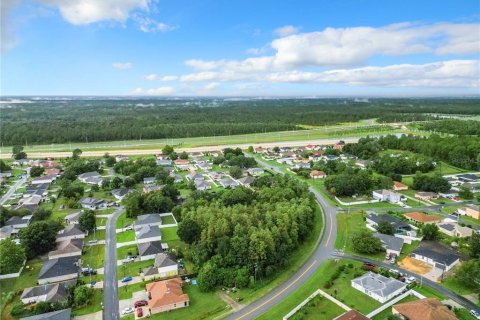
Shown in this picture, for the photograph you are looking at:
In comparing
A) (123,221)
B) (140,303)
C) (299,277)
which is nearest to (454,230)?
(299,277)

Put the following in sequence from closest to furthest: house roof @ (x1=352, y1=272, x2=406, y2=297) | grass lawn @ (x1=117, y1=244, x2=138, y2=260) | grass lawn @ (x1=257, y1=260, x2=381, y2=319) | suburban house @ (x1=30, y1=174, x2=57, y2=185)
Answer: grass lawn @ (x1=257, y1=260, x2=381, y2=319)
house roof @ (x1=352, y1=272, x2=406, y2=297)
grass lawn @ (x1=117, y1=244, x2=138, y2=260)
suburban house @ (x1=30, y1=174, x2=57, y2=185)

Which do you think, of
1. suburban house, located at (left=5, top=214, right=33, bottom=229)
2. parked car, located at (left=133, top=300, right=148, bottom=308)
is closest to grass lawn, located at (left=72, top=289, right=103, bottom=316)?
parked car, located at (left=133, top=300, right=148, bottom=308)

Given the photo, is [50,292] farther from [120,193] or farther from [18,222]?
[120,193]

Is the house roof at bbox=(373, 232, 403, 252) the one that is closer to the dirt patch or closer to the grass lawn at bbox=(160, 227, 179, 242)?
the dirt patch

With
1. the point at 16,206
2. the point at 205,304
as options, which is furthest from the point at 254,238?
the point at 16,206

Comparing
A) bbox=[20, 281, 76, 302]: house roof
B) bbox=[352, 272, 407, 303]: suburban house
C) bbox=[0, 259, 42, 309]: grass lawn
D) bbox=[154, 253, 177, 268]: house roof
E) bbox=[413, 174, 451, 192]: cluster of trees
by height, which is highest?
bbox=[413, 174, 451, 192]: cluster of trees

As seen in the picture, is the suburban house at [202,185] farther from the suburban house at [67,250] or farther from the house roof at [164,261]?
the house roof at [164,261]

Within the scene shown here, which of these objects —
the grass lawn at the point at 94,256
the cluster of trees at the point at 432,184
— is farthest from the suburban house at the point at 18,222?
the cluster of trees at the point at 432,184
